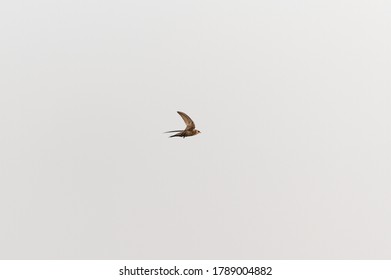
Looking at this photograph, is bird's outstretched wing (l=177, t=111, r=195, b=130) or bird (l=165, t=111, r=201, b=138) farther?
bird (l=165, t=111, r=201, b=138)

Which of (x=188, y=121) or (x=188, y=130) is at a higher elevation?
(x=188, y=121)

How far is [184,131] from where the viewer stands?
21.2 m

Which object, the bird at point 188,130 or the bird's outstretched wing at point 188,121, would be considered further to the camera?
the bird at point 188,130
